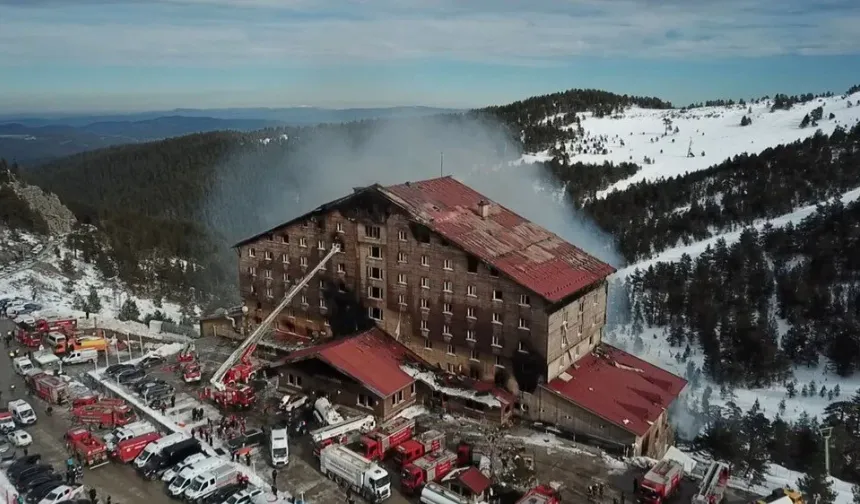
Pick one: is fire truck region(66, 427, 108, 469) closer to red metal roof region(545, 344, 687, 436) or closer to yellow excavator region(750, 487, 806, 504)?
red metal roof region(545, 344, 687, 436)

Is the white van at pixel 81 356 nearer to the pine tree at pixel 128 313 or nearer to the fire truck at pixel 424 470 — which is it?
the pine tree at pixel 128 313

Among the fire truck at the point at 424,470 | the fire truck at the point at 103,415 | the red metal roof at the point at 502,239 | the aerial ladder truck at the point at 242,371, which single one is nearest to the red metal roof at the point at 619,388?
the red metal roof at the point at 502,239

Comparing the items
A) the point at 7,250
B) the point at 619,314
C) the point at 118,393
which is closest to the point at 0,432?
the point at 118,393

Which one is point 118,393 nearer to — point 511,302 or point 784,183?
point 511,302

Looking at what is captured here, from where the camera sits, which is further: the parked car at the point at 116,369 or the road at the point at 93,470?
the parked car at the point at 116,369

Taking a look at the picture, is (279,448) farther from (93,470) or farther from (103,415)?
(103,415)

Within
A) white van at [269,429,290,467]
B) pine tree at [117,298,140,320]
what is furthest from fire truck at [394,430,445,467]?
pine tree at [117,298,140,320]

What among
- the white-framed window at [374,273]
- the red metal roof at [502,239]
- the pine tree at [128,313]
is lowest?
the pine tree at [128,313]
